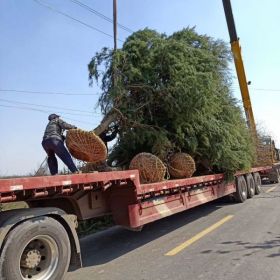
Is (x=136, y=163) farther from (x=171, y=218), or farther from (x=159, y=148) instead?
(x=171, y=218)

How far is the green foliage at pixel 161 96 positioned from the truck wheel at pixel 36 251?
498cm

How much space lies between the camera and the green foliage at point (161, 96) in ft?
33.0

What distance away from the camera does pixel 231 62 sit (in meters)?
13.6

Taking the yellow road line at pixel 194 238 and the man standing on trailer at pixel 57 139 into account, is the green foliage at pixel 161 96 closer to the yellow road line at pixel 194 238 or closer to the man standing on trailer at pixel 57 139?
the yellow road line at pixel 194 238

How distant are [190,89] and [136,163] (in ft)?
7.12

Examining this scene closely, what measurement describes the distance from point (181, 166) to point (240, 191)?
514cm

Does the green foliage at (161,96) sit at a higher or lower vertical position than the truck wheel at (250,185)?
higher

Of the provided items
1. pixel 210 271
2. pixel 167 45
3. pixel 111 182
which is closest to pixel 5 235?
pixel 111 182

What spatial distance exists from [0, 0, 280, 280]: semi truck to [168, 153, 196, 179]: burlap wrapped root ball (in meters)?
0.73

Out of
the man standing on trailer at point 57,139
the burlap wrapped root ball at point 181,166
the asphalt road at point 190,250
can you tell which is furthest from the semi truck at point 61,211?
the man standing on trailer at point 57,139

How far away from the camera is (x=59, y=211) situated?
216 inches

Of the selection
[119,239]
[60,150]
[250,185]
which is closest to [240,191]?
[250,185]

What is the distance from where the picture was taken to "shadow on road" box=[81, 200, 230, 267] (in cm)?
764

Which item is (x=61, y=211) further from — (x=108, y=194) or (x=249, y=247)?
(x=249, y=247)
